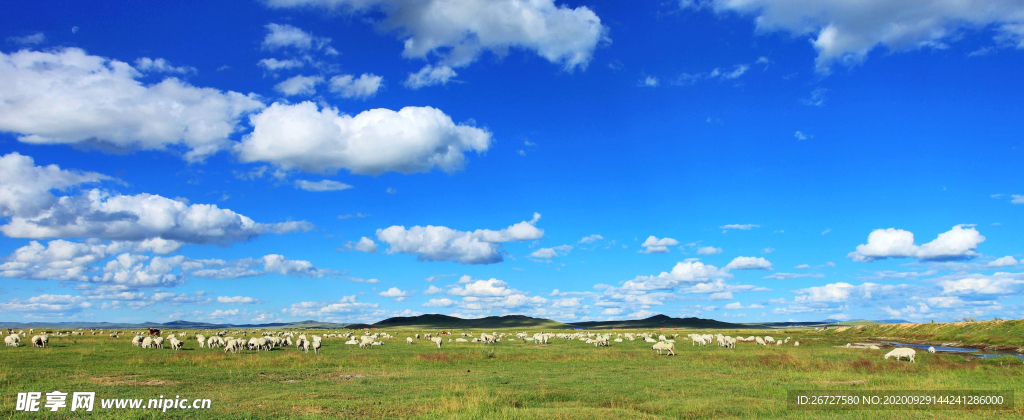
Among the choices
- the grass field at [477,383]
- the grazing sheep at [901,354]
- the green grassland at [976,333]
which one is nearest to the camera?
the grass field at [477,383]

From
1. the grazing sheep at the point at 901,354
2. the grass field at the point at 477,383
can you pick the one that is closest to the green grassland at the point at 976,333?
the grazing sheep at the point at 901,354

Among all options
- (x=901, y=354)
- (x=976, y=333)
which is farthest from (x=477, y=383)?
(x=976, y=333)

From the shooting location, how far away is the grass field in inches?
703

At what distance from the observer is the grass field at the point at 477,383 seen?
17859 mm

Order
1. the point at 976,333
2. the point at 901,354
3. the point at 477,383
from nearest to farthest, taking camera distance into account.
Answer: the point at 477,383
the point at 901,354
the point at 976,333

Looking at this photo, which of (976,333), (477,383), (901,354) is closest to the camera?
(477,383)

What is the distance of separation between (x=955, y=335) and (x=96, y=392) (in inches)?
4015

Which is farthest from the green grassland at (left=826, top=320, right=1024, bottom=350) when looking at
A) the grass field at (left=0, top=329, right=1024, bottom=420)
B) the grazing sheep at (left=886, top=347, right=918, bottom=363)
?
the grass field at (left=0, top=329, right=1024, bottom=420)

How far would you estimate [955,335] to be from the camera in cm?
8044

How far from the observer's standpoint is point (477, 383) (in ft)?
81.3

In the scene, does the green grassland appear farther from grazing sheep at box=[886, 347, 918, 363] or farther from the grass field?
the grass field

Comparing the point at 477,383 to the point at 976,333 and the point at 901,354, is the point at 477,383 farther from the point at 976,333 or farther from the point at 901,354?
the point at 976,333

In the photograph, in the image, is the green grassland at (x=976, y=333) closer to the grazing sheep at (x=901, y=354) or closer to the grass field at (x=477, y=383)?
the grazing sheep at (x=901, y=354)

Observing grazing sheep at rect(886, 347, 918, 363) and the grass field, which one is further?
grazing sheep at rect(886, 347, 918, 363)
